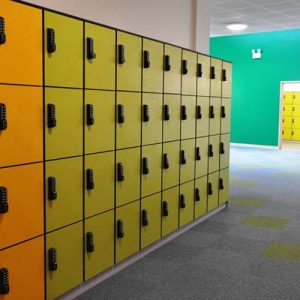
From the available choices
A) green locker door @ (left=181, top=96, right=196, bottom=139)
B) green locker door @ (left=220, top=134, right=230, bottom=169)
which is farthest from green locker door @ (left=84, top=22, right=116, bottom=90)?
green locker door @ (left=220, top=134, right=230, bottom=169)

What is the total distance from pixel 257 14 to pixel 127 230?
724cm

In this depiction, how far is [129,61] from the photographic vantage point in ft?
10.8

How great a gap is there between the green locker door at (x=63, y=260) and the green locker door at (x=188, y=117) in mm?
1736

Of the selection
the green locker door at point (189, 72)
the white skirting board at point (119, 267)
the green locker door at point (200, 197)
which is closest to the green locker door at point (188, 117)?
the green locker door at point (189, 72)

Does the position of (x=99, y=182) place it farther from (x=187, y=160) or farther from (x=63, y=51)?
(x=187, y=160)

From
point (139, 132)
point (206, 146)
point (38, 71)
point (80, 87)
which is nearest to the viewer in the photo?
point (38, 71)

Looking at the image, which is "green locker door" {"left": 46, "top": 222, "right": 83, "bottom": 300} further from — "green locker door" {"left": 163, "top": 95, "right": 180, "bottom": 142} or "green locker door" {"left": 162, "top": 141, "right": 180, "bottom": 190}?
"green locker door" {"left": 163, "top": 95, "right": 180, "bottom": 142}

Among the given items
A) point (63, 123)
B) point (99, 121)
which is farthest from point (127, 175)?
point (63, 123)

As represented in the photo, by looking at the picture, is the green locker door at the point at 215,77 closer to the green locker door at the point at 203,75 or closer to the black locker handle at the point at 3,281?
the green locker door at the point at 203,75

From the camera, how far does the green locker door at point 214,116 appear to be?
4.82m

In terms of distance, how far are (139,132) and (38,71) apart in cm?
122

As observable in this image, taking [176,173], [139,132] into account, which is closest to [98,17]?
[139,132]

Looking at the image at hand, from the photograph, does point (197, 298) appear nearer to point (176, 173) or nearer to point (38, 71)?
point (176, 173)

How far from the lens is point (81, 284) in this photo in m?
2.95
